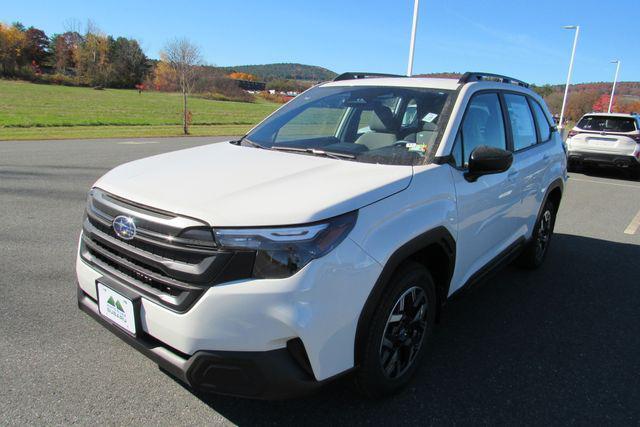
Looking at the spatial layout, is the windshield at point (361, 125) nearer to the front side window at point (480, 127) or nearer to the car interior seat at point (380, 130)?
the car interior seat at point (380, 130)

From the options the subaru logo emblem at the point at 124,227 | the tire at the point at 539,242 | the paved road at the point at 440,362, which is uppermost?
the subaru logo emblem at the point at 124,227

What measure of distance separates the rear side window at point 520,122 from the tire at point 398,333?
1868mm

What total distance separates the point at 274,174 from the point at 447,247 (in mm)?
1089

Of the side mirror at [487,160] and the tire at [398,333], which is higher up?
the side mirror at [487,160]

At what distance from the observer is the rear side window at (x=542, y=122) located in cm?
460

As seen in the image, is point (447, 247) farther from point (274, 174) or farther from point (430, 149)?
point (274, 174)

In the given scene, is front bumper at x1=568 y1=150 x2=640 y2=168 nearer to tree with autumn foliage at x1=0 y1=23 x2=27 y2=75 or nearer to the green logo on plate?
the green logo on plate

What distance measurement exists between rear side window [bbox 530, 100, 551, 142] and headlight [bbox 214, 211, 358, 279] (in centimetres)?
355

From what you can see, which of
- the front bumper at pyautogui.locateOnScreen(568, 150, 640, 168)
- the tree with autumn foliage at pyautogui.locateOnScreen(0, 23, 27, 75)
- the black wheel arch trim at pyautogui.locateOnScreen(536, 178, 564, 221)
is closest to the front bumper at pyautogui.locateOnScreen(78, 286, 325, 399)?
the black wheel arch trim at pyautogui.locateOnScreen(536, 178, 564, 221)

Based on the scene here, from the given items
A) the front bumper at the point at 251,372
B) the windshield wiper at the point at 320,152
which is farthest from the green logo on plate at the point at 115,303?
the windshield wiper at the point at 320,152

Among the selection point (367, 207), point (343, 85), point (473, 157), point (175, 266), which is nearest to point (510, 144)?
point (473, 157)

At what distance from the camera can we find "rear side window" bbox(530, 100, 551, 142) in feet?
15.1

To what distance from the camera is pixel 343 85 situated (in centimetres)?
387

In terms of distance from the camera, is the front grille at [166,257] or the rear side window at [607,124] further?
the rear side window at [607,124]
